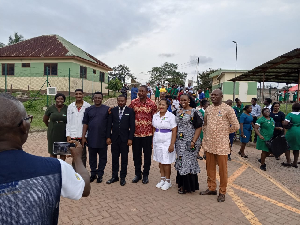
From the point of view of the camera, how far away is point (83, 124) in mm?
5094

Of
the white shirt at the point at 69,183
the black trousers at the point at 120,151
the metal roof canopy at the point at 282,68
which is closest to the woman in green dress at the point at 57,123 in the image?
the black trousers at the point at 120,151

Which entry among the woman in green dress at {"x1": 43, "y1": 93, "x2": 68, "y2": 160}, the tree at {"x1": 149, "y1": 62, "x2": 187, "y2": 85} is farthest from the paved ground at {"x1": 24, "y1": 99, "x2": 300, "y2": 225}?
the tree at {"x1": 149, "y1": 62, "x2": 187, "y2": 85}

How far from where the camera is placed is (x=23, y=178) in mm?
1197

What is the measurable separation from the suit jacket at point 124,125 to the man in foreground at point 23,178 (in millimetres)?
3648

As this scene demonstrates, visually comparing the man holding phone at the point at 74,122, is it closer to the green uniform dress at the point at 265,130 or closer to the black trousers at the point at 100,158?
the black trousers at the point at 100,158

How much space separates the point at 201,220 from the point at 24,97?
16754 millimetres

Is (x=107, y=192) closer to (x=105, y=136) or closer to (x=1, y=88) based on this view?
(x=105, y=136)

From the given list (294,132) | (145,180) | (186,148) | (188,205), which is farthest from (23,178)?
(294,132)

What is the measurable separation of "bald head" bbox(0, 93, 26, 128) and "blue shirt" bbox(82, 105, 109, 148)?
3.74 metres

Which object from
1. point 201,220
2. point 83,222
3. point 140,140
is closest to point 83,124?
point 140,140

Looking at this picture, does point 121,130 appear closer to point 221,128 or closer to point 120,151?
point 120,151

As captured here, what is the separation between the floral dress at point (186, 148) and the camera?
15.1 ft

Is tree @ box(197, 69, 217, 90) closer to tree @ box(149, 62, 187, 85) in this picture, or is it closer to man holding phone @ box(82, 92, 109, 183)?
tree @ box(149, 62, 187, 85)

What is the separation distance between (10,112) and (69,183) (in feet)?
1.62
